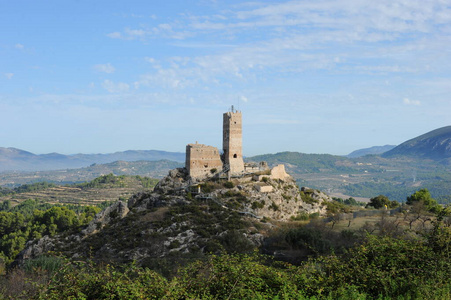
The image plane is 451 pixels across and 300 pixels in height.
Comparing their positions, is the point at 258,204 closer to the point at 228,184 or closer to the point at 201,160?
the point at 228,184

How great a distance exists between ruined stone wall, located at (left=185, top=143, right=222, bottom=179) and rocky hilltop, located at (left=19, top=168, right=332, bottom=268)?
1520 mm

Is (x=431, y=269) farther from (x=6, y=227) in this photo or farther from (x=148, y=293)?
(x=6, y=227)

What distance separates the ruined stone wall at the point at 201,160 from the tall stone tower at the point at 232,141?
5.20ft

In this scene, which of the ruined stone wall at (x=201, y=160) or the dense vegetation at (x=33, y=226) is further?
the dense vegetation at (x=33, y=226)

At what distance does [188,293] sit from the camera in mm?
12352

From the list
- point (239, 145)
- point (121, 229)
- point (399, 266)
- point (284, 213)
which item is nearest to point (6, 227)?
point (121, 229)

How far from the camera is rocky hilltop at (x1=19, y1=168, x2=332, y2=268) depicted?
118ft

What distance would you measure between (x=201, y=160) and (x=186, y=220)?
12.7 m

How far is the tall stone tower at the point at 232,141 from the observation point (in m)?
53.3

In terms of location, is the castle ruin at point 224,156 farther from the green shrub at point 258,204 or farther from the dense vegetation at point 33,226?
A: the dense vegetation at point 33,226

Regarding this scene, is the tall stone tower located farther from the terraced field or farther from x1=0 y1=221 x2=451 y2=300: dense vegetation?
the terraced field

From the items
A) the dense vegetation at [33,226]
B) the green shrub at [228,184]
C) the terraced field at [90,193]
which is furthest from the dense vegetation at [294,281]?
the terraced field at [90,193]

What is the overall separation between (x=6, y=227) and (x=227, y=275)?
271ft

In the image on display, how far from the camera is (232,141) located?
5344cm
